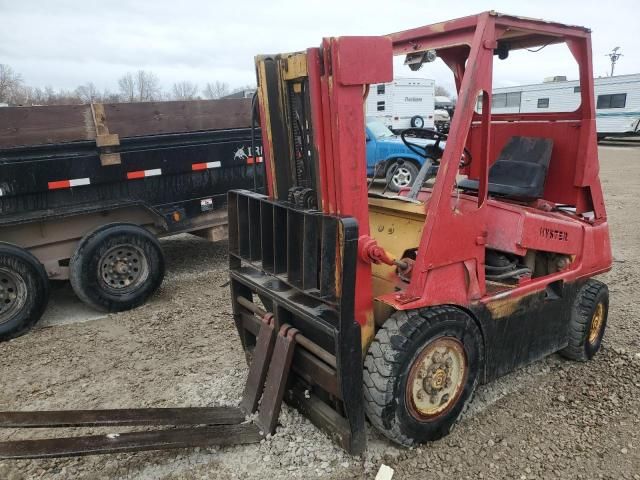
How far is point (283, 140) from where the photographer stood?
10.1ft

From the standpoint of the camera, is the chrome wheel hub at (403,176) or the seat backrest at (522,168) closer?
the seat backrest at (522,168)

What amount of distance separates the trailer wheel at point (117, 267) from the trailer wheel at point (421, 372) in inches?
138

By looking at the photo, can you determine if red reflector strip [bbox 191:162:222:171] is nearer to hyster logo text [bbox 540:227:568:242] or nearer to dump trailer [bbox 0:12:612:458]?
dump trailer [bbox 0:12:612:458]

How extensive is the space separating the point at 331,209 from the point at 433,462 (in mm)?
1559

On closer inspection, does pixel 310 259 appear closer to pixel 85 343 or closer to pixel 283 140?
pixel 283 140

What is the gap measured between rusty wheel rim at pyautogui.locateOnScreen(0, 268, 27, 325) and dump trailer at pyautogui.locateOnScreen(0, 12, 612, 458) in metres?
2.46

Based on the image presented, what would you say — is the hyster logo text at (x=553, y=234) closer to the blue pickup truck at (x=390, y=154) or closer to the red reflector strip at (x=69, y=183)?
the red reflector strip at (x=69, y=183)

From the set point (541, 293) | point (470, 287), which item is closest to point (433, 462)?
point (470, 287)

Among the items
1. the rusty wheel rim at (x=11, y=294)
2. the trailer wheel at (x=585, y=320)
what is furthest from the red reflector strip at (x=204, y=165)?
the trailer wheel at (x=585, y=320)

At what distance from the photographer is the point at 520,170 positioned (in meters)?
3.84

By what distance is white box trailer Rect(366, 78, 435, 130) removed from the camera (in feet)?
65.6

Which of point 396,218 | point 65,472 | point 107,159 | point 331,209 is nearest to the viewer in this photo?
point 331,209

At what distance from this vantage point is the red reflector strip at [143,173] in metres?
5.80

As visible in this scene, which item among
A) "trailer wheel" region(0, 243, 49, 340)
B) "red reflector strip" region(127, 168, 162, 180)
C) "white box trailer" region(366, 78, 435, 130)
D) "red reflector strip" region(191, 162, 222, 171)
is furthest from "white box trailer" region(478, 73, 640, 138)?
"trailer wheel" region(0, 243, 49, 340)
